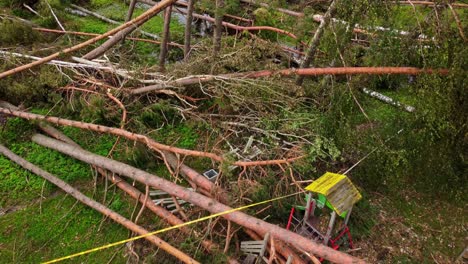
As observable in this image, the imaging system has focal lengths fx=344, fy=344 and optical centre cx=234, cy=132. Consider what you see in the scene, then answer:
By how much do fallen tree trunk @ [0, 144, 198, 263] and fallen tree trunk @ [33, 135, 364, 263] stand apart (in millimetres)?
395

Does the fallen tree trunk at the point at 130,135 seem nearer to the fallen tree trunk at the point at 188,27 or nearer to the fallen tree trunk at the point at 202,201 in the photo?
the fallen tree trunk at the point at 202,201

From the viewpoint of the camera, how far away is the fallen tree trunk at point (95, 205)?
3584mm

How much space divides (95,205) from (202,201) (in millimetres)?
1393

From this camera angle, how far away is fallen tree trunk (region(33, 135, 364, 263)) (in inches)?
125

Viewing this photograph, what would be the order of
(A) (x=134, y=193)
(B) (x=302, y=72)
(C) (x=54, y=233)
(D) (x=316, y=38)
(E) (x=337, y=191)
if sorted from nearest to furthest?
(E) (x=337, y=191) < (C) (x=54, y=233) < (A) (x=134, y=193) < (B) (x=302, y=72) < (D) (x=316, y=38)

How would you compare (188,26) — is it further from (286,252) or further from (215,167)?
(286,252)

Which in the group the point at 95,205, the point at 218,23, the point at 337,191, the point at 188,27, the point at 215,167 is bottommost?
the point at 95,205

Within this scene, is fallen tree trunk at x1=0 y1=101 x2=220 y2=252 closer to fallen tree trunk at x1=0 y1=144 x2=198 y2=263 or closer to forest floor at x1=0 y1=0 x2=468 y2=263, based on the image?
forest floor at x1=0 y1=0 x2=468 y2=263

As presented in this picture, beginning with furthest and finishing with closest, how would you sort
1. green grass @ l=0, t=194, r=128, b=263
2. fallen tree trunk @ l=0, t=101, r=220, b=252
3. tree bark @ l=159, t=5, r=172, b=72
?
tree bark @ l=159, t=5, r=172, b=72 → green grass @ l=0, t=194, r=128, b=263 → fallen tree trunk @ l=0, t=101, r=220, b=252

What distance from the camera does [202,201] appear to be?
12.6 feet

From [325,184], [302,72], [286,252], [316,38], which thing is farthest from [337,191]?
[316,38]

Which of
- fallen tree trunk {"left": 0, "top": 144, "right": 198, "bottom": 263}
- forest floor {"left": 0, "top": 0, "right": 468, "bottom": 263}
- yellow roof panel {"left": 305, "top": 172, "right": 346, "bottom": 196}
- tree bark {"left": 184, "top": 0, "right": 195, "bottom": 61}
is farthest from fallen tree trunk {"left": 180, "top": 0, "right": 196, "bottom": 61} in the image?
yellow roof panel {"left": 305, "top": 172, "right": 346, "bottom": 196}

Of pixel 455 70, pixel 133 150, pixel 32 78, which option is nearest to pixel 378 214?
pixel 455 70

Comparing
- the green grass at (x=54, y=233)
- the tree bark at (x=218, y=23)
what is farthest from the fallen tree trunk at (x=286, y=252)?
the tree bark at (x=218, y=23)
